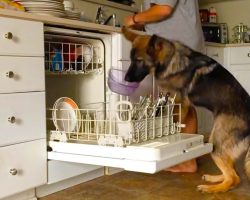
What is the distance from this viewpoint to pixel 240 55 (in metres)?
3.36

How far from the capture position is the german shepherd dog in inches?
68.1

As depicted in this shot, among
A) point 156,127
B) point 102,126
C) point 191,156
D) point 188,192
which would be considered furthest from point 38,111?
point 188,192

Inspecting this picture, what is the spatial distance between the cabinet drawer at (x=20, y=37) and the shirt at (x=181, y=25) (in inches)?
32.4

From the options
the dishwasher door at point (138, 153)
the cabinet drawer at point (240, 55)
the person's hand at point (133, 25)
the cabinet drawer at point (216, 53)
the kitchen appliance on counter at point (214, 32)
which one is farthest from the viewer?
the kitchen appliance on counter at point (214, 32)

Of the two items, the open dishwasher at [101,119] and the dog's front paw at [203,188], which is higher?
the open dishwasher at [101,119]

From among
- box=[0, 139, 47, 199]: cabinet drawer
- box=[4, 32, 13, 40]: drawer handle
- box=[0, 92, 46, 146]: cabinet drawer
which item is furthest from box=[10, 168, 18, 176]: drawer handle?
box=[4, 32, 13, 40]: drawer handle

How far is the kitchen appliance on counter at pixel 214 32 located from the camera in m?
3.55

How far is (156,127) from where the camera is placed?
5.46 ft

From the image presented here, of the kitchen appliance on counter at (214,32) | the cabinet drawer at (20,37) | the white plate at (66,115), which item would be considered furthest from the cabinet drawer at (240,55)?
the cabinet drawer at (20,37)

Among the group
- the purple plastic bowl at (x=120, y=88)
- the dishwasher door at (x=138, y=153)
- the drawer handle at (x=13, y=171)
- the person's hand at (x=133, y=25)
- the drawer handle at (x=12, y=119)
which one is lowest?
the drawer handle at (x=13, y=171)

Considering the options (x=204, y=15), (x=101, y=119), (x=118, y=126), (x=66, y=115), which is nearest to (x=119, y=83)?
(x=101, y=119)

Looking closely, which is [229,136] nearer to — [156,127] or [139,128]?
[156,127]

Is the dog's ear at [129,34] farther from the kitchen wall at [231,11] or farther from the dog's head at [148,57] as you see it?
the kitchen wall at [231,11]

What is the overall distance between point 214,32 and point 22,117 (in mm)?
2640
